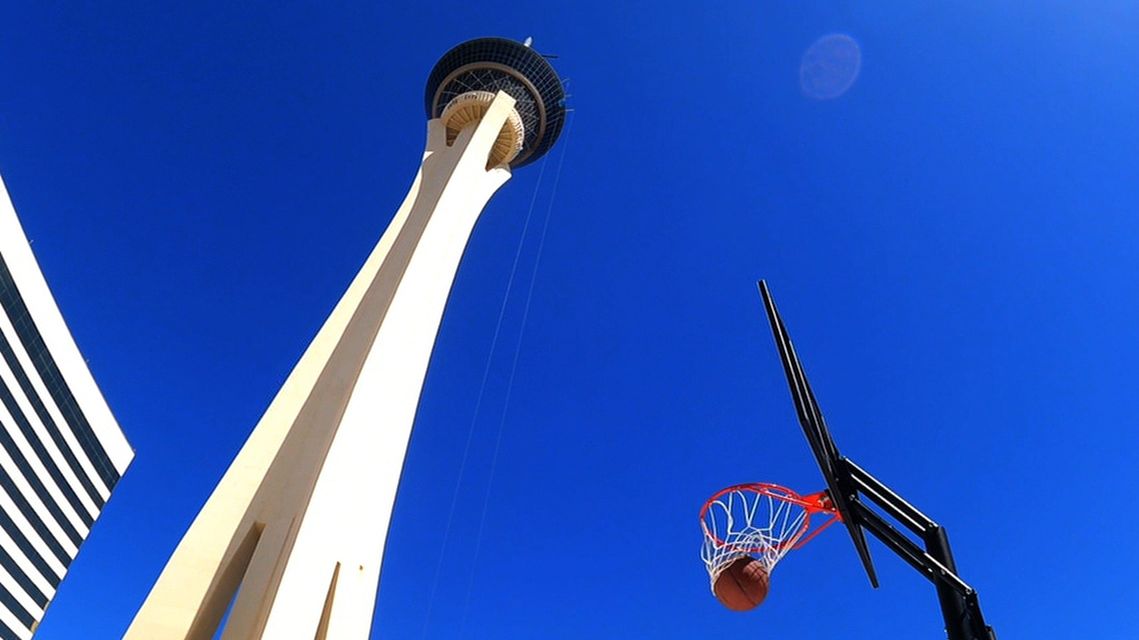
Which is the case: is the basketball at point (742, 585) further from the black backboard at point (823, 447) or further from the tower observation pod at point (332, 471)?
the tower observation pod at point (332, 471)

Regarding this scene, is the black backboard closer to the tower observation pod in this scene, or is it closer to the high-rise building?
the tower observation pod

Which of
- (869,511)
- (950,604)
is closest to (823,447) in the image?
(869,511)

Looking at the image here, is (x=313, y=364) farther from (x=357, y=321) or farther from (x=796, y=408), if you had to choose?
(x=796, y=408)

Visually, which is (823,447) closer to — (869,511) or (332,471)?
(869,511)

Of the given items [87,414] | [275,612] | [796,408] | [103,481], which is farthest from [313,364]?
[103,481]

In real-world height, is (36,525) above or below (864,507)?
above

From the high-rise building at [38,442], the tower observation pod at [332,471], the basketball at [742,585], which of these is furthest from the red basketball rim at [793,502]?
the high-rise building at [38,442]

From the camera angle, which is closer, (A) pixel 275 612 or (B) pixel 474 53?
(A) pixel 275 612

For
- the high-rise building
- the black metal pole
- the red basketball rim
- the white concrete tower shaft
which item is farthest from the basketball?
the high-rise building
